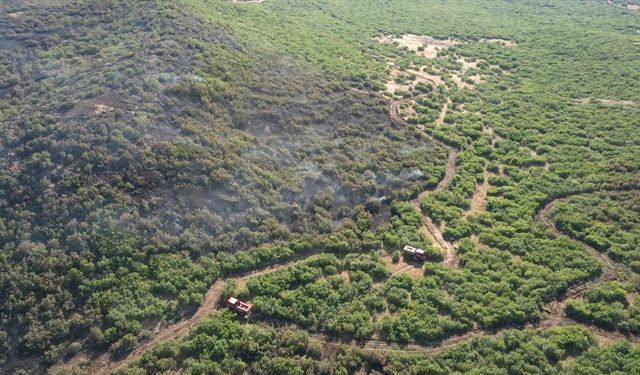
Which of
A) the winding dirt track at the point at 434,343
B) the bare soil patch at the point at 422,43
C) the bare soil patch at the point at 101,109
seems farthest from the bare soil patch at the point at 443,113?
the bare soil patch at the point at 101,109

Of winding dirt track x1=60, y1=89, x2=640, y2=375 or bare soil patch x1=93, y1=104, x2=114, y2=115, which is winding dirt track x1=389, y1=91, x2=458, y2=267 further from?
bare soil patch x1=93, y1=104, x2=114, y2=115

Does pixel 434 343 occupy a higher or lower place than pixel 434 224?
lower

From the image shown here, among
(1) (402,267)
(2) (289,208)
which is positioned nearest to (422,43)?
(2) (289,208)

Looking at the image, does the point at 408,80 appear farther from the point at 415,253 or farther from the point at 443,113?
the point at 415,253

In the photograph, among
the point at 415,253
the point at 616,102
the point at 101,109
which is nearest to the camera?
the point at 415,253

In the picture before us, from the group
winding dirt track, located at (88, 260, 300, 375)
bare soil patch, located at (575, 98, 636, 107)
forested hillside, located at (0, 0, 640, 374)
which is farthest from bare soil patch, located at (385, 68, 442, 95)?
winding dirt track, located at (88, 260, 300, 375)

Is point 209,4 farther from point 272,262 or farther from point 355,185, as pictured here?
point 272,262
